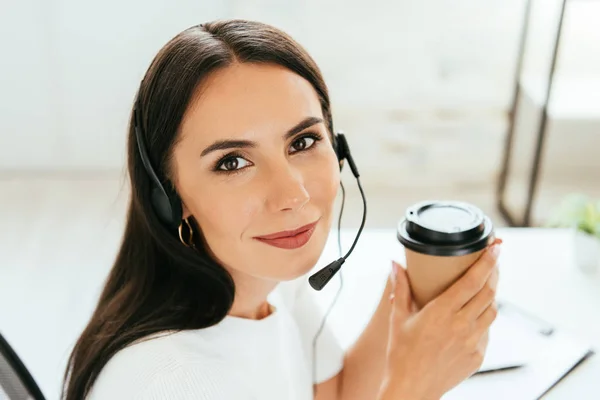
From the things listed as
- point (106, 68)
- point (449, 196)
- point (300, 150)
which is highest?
point (300, 150)

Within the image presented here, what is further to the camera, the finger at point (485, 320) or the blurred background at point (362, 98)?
the blurred background at point (362, 98)

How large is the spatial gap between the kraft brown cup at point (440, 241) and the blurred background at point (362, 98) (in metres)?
1.86

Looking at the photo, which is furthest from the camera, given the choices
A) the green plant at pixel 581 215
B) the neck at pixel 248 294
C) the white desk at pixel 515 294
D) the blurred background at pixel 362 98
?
the blurred background at pixel 362 98

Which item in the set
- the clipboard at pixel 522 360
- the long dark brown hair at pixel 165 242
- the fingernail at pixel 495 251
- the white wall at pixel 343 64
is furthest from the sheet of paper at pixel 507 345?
the white wall at pixel 343 64

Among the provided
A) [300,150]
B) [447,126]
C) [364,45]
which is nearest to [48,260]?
[364,45]

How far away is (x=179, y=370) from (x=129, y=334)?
0.28 ft

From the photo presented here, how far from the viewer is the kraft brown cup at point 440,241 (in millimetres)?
822

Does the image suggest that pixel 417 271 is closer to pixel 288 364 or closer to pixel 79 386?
pixel 288 364

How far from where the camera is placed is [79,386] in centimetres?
94

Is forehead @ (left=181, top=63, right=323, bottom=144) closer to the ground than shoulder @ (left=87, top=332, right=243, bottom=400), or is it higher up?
higher up

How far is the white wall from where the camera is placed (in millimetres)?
2807

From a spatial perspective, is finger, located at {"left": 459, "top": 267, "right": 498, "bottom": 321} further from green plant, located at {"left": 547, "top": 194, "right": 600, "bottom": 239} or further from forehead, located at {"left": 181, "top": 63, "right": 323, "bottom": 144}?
green plant, located at {"left": 547, "top": 194, "right": 600, "bottom": 239}

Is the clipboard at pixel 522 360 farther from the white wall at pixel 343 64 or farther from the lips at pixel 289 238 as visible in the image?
the white wall at pixel 343 64

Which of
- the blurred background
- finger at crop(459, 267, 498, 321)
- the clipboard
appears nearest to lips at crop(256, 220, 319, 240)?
finger at crop(459, 267, 498, 321)
